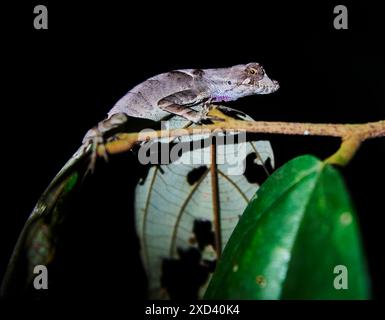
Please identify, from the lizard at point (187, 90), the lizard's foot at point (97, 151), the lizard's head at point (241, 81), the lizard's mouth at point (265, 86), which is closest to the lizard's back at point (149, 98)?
the lizard at point (187, 90)

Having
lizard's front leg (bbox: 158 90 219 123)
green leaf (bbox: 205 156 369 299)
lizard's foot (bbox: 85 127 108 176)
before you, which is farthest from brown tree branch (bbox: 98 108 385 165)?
lizard's front leg (bbox: 158 90 219 123)

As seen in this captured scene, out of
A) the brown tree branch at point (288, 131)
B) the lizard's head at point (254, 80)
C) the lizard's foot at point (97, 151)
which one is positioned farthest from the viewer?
the lizard's head at point (254, 80)

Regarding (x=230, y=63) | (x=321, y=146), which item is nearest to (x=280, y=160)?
(x=321, y=146)

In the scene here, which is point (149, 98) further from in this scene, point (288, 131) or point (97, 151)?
point (288, 131)

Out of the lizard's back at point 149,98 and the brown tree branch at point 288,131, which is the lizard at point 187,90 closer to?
the lizard's back at point 149,98

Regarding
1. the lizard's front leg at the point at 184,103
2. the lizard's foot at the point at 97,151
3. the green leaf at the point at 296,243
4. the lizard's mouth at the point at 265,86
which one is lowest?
the green leaf at the point at 296,243

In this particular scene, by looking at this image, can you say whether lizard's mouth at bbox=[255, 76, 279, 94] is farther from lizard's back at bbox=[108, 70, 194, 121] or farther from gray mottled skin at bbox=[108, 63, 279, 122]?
lizard's back at bbox=[108, 70, 194, 121]
